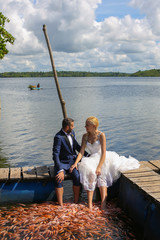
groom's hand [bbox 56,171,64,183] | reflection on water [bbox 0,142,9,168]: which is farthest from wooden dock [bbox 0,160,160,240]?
reflection on water [bbox 0,142,9,168]

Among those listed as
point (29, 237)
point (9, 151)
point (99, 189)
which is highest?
point (99, 189)

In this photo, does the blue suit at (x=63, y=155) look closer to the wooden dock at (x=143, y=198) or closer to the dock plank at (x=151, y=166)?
the wooden dock at (x=143, y=198)

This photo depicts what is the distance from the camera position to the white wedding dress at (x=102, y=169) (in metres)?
6.62

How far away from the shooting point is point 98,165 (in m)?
6.79

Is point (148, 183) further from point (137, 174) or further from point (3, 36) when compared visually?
point (3, 36)

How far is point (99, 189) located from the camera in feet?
23.0

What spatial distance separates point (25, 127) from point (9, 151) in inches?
266

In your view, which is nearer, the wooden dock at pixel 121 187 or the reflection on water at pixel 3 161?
the wooden dock at pixel 121 187

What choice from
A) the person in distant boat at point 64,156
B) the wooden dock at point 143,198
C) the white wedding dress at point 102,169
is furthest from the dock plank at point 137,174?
the person in distant boat at point 64,156

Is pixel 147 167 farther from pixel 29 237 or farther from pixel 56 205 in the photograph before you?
pixel 29 237

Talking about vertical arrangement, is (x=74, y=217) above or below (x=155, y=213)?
below

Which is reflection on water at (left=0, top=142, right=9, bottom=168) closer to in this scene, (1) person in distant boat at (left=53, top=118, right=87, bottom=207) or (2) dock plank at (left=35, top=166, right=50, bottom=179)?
(2) dock plank at (left=35, top=166, right=50, bottom=179)

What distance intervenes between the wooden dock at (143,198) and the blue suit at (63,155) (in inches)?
49.3

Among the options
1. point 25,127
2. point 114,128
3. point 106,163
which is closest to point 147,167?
point 106,163
